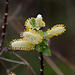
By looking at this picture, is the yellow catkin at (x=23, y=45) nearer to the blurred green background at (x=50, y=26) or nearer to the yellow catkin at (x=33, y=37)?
the yellow catkin at (x=33, y=37)

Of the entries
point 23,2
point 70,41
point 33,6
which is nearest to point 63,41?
point 70,41

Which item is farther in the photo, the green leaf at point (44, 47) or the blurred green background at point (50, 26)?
the blurred green background at point (50, 26)

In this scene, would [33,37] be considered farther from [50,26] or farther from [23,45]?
[50,26]

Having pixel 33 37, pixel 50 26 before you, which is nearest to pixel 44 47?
pixel 33 37

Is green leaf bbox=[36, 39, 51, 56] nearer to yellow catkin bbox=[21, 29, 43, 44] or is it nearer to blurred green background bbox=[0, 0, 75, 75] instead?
yellow catkin bbox=[21, 29, 43, 44]

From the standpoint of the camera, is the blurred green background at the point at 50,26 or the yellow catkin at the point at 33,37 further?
the blurred green background at the point at 50,26

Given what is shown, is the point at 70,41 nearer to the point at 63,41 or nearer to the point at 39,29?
the point at 63,41

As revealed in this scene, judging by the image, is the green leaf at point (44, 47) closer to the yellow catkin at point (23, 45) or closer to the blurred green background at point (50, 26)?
the yellow catkin at point (23, 45)

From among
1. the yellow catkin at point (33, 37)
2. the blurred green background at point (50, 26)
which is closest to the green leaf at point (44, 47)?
the yellow catkin at point (33, 37)

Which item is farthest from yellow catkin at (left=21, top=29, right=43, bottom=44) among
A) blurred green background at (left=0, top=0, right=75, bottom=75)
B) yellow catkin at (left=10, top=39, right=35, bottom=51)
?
blurred green background at (left=0, top=0, right=75, bottom=75)

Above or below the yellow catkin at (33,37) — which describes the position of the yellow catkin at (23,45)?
below

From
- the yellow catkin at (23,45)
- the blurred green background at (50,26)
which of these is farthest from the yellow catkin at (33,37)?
the blurred green background at (50,26)
